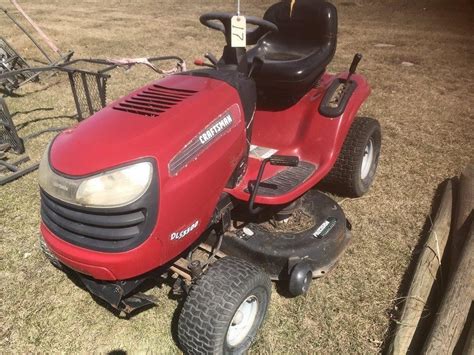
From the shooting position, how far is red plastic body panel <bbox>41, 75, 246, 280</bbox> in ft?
5.99

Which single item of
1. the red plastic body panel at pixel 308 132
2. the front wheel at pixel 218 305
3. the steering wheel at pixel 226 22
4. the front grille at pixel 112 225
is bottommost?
the front wheel at pixel 218 305

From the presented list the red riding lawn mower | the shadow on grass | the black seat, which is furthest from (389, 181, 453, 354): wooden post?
the black seat

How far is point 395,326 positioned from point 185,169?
5.09 ft

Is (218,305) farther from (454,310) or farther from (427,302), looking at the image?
(427,302)

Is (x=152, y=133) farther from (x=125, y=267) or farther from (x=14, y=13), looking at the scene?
(x=14, y=13)

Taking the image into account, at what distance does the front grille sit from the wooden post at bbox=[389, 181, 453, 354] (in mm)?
1468

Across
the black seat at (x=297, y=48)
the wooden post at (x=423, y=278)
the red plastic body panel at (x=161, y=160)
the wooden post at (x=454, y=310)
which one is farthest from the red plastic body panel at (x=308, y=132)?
the wooden post at (x=454, y=310)

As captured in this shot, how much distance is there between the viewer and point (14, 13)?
12297 mm

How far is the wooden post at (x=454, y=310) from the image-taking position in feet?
7.02

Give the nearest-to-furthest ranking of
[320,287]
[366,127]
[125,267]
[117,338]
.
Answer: [125,267] < [117,338] < [320,287] < [366,127]

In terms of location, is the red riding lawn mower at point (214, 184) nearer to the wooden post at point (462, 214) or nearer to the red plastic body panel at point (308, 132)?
the red plastic body panel at point (308, 132)

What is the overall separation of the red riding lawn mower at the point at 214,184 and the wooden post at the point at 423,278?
0.50 meters

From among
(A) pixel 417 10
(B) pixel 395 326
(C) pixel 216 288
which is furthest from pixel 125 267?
(A) pixel 417 10

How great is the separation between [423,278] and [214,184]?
1.49 metres
